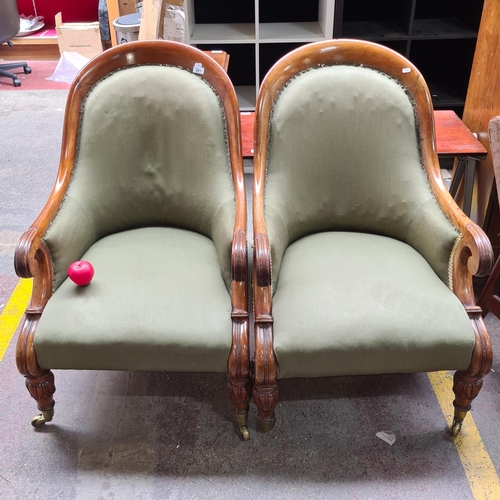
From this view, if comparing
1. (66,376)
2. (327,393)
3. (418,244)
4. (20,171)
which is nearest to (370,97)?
(418,244)

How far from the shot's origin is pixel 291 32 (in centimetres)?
312

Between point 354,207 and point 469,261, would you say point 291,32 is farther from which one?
point 469,261

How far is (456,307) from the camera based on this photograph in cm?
153

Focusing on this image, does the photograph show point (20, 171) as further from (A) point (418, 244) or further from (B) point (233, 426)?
(A) point (418, 244)

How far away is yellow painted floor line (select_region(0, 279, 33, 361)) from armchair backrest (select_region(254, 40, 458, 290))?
1139 millimetres

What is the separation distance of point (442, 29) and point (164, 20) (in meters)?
1.58

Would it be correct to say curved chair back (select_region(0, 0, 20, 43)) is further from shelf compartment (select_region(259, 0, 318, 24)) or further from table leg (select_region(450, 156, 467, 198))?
table leg (select_region(450, 156, 467, 198))

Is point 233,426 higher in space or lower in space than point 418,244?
lower

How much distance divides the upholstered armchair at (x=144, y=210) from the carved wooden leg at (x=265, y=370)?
0.13 ft

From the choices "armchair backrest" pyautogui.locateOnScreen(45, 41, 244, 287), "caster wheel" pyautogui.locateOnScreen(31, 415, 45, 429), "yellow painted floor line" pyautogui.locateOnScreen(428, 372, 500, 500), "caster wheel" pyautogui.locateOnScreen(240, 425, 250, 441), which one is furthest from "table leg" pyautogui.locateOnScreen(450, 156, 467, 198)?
"caster wheel" pyautogui.locateOnScreen(31, 415, 45, 429)

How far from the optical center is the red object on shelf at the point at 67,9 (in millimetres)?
5164

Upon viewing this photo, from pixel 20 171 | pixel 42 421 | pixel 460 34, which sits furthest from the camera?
pixel 20 171

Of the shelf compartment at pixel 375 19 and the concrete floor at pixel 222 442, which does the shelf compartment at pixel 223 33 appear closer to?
the shelf compartment at pixel 375 19

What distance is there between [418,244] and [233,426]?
833 mm
